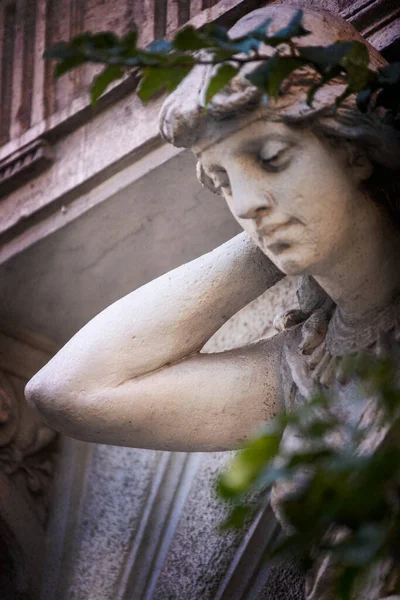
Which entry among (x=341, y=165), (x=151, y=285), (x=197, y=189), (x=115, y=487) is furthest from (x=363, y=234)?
(x=115, y=487)

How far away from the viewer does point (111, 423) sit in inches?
88.9

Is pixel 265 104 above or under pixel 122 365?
above

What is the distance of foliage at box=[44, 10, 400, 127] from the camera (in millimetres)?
1689

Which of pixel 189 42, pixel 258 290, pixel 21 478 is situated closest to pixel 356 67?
pixel 189 42

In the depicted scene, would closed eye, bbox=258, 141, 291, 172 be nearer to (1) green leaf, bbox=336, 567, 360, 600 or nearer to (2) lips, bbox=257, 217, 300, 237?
(2) lips, bbox=257, 217, 300, 237

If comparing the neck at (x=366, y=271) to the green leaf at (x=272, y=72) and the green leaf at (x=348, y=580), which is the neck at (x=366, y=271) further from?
the green leaf at (x=348, y=580)

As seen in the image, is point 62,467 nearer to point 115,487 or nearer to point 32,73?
point 115,487

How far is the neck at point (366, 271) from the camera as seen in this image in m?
2.14

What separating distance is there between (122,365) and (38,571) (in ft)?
2.90

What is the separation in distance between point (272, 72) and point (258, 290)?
2.04ft

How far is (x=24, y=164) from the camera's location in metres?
2.92

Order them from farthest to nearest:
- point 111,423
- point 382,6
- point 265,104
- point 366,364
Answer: point 382,6, point 111,423, point 265,104, point 366,364

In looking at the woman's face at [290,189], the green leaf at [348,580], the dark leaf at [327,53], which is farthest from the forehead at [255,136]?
the green leaf at [348,580]

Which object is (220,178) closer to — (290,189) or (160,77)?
(290,189)
